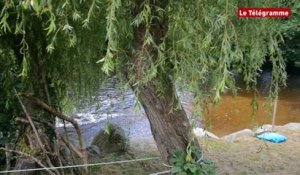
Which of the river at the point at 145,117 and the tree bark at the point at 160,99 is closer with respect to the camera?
the tree bark at the point at 160,99

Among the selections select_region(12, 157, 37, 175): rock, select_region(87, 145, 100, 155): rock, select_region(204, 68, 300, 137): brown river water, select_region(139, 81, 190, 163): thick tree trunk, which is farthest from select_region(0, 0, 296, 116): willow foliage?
select_region(204, 68, 300, 137): brown river water

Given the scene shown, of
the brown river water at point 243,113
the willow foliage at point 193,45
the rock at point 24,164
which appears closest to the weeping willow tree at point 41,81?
the rock at point 24,164

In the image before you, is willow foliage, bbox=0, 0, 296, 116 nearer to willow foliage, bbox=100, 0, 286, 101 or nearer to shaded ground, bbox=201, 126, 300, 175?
willow foliage, bbox=100, 0, 286, 101

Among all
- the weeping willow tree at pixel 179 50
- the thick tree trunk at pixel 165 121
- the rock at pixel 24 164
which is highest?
the weeping willow tree at pixel 179 50

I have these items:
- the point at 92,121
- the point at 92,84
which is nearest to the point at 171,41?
the point at 92,84

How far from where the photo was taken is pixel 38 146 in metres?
2.76


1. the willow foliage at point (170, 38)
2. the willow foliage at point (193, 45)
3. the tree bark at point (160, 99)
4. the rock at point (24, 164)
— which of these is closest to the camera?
the willow foliage at point (170, 38)

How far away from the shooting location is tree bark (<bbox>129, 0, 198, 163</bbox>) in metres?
2.11

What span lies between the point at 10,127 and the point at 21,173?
485 millimetres

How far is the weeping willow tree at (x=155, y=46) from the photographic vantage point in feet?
5.82

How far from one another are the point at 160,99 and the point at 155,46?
0.56 m

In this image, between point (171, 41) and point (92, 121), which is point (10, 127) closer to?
point (171, 41)

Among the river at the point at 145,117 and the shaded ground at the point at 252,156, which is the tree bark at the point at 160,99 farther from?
the river at the point at 145,117

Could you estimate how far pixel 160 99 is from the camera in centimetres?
242
